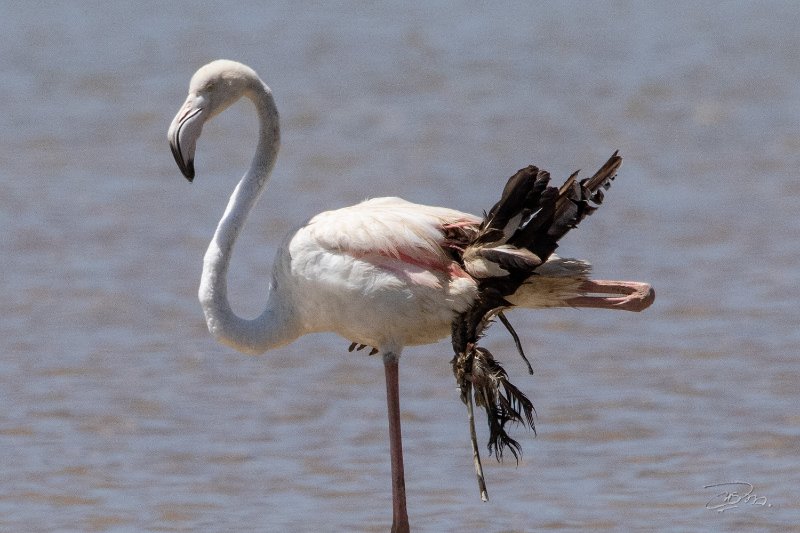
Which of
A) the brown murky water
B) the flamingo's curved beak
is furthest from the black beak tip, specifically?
the brown murky water

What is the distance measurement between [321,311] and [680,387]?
3185 millimetres

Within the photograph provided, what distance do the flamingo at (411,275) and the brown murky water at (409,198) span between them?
1.06 m

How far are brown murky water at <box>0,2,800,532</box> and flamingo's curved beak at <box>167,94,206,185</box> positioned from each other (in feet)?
5.83

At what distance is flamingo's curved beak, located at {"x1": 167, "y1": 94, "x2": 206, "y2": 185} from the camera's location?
6637 mm

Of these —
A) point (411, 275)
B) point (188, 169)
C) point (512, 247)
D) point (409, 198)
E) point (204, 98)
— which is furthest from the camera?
point (409, 198)

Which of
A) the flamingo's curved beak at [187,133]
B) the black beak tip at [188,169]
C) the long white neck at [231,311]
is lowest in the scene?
the long white neck at [231,311]

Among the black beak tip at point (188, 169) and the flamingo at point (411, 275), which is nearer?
the flamingo at point (411, 275)

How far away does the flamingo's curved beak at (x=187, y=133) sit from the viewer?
21.8 ft

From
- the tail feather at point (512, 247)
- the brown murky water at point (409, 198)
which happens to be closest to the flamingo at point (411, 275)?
the tail feather at point (512, 247)

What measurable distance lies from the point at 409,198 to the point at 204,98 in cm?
611

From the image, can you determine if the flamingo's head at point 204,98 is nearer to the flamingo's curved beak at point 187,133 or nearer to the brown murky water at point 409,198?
the flamingo's curved beak at point 187,133

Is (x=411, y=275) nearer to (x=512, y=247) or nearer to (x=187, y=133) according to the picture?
(x=512, y=247)

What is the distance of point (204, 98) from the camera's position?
22.3ft

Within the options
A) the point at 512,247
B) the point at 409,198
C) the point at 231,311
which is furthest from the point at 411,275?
the point at 409,198
